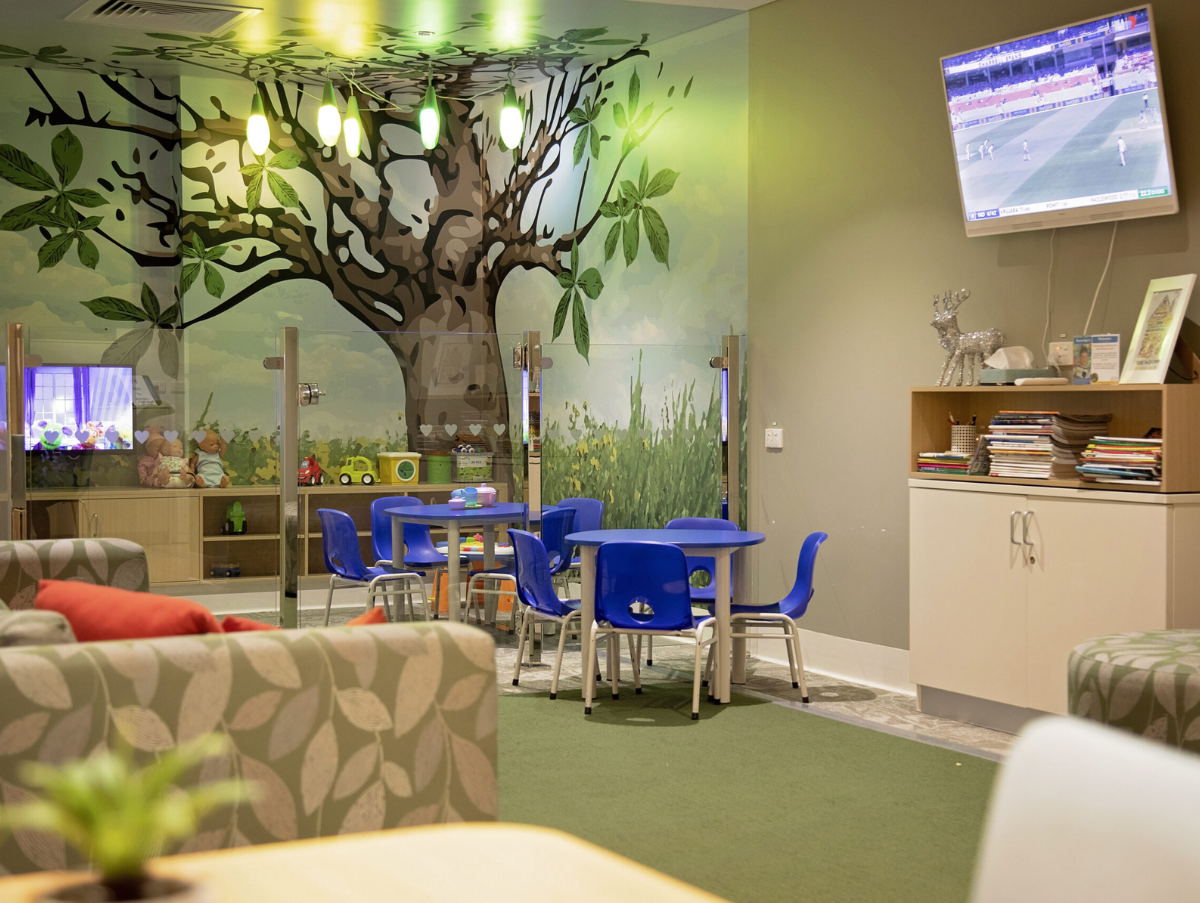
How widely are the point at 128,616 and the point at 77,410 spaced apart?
3844mm

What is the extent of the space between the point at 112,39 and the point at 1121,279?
598 centimetres

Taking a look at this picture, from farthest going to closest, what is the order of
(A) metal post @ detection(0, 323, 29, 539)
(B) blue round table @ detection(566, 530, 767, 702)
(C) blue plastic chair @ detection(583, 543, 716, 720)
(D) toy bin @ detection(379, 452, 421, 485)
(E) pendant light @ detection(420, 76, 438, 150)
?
(E) pendant light @ detection(420, 76, 438, 150), (D) toy bin @ detection(379, 452, 421, 485), (A) metal post @ detection(0, 323, 29, 539), (B) blue round table @ detection(566, 530, 767, 702), (C) blue plastic chair @ detection(583, 543, 716, 720)

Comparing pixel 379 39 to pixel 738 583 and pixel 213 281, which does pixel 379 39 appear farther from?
pixel 738 583

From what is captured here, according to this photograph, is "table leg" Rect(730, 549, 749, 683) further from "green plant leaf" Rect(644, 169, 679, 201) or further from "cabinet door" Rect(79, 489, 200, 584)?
"cabinet door" Rect(79, 489, 200, 584)

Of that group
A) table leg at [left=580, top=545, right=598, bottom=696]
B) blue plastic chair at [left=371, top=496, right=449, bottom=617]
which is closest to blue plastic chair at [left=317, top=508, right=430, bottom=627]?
blue plastic chair at [left=371, top=496, right=449, bottom=617]

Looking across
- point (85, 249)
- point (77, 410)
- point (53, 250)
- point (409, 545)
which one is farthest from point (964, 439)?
point (53, 250)

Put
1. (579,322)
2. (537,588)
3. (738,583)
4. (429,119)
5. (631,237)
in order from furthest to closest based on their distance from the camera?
1. (579,322)
2. (631,237)
3. (429,119)
4. (738,583)
5. (537,588)

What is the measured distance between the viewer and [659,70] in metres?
7.38

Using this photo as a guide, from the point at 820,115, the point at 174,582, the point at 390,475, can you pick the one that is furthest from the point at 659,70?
the point at 174,582

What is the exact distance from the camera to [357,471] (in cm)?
620

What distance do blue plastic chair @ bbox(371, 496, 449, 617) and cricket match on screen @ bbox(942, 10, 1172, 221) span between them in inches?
123

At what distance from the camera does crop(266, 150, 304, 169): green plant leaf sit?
→ 866 centimetres

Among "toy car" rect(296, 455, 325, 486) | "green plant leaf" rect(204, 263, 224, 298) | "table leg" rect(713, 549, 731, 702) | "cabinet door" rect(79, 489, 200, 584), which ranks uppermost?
"green plant leaf" rect(204, 263, 224, 298)

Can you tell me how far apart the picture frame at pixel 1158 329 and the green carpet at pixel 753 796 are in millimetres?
1602
